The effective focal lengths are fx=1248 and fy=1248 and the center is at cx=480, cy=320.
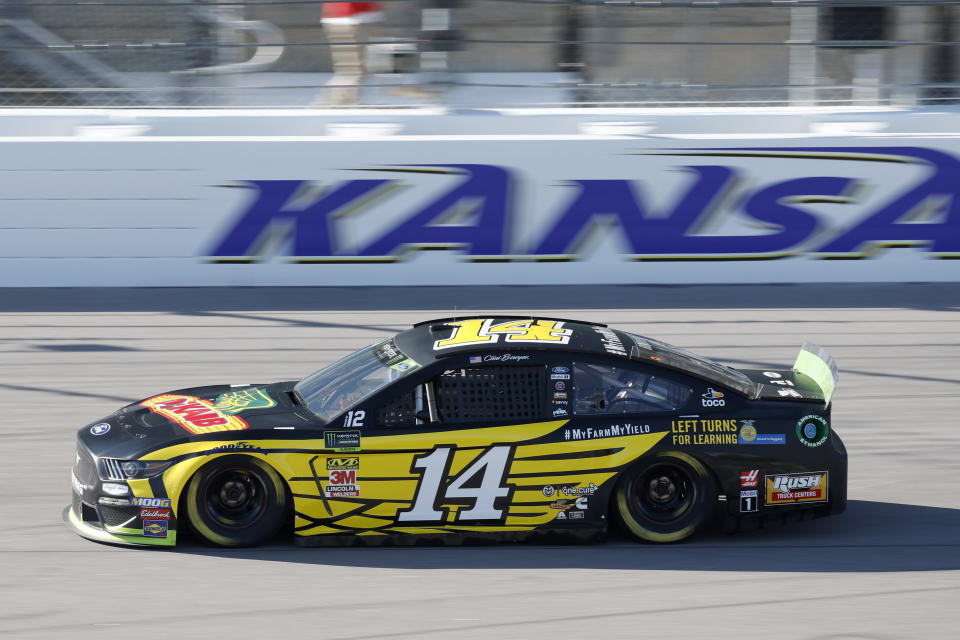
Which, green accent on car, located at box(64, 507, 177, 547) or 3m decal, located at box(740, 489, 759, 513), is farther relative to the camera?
3m decal, located at box(740, 489, 759, 513)

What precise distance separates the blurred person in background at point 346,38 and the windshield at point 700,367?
21.8 ft

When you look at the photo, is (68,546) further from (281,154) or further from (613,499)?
(281,154)

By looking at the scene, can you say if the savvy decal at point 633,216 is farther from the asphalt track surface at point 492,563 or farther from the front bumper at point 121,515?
the front bumper at point 121,515

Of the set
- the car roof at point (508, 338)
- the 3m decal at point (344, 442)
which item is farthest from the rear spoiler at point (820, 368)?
the 3m decal at point (344, 442)

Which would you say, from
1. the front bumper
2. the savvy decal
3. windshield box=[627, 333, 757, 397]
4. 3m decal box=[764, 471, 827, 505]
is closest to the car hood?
the front bumper

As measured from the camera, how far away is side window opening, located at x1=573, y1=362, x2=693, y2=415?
19.7 ft

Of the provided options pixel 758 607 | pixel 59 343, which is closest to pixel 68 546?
pixel 758 607

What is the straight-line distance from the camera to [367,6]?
1234cm

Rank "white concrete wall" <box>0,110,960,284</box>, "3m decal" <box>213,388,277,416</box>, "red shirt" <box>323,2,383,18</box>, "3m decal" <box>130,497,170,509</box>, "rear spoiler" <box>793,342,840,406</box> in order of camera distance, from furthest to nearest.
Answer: "red shirt" <box>323,2,383,18</box>
"white concrete wall" <box>0,110,960,284</box>
"rear spoiler" <box>793,342,840,406</box>
"3m decal" <box>213,388,277,416</box>
"3m decal" <box>130,497,170,509</box>

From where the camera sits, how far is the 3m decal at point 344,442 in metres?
5.83

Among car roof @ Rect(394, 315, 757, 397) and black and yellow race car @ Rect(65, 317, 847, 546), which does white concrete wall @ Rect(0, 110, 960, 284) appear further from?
black and yellow race car @ Rect(65, 317, 847, 546)

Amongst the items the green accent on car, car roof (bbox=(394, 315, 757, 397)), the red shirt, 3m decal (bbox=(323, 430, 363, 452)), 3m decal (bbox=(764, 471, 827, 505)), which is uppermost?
the red shirt

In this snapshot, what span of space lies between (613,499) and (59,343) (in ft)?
19.1

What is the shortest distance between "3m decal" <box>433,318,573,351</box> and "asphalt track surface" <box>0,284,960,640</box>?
1.00m
